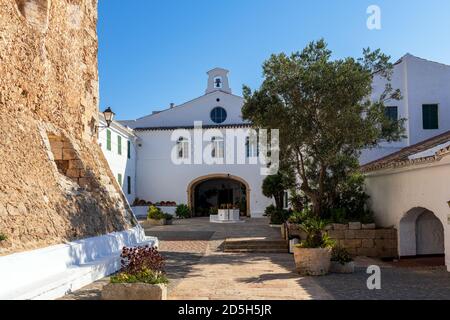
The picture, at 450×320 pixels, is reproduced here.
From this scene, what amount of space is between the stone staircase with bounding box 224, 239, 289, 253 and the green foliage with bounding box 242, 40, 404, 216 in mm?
2350

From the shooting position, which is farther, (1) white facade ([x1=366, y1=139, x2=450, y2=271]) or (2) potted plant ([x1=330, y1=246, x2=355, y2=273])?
(1) white facade ([x1=366, y1=139, x2=450, y2=271])

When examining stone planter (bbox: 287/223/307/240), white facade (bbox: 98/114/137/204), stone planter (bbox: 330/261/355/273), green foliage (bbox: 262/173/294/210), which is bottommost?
stone planter (bbox: 330/261/355/273)

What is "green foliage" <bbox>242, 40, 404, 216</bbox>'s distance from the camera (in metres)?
12.2

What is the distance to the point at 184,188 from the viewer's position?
28625 millimetres

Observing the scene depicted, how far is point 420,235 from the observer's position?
12766 mm

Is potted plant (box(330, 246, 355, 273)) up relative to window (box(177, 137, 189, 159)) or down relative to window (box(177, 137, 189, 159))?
down

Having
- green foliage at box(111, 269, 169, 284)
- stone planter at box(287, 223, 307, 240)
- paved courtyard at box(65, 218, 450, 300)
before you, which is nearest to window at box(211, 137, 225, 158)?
stone planter at box(287, 223, 307, 240)

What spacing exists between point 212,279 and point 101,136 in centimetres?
1523

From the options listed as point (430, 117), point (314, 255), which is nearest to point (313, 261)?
point (314, 255)

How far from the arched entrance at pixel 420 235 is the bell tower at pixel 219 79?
71.0ft

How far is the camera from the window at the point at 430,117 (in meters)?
18.1

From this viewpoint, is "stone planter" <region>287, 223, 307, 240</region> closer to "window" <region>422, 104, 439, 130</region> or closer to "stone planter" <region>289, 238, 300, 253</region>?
"stone planter" <region>289, 238, 300, 253</region>

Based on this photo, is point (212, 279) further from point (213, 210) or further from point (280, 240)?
point (213, 210)

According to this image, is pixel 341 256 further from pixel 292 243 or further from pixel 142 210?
pixel 142 210
